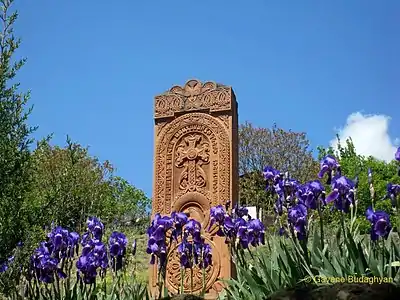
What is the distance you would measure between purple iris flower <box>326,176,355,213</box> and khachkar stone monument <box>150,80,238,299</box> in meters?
4.80

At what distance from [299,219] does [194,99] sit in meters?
5.81

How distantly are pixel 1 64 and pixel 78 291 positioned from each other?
11.0ft

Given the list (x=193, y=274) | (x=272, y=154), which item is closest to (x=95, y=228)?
(x=193, y=274)

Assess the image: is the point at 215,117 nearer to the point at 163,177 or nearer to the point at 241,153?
the point at 163,177

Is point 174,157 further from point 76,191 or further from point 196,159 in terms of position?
point 76,191

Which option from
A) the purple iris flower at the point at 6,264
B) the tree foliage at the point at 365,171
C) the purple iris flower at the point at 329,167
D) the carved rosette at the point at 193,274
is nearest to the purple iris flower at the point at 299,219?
the purple iris flower at the point at 329,167

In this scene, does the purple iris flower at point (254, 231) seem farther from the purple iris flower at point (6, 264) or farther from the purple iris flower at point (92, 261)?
the purple iris flower at point (6, 264)

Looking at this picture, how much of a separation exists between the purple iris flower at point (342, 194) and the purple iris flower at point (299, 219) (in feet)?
0.85

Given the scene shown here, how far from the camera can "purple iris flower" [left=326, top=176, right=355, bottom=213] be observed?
5285 mm

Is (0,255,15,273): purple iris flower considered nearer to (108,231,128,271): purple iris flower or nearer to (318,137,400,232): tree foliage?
(108,231,128,271): purple iris flower

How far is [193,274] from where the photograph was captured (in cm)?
1012

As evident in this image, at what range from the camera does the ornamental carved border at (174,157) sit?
1022 centimetres

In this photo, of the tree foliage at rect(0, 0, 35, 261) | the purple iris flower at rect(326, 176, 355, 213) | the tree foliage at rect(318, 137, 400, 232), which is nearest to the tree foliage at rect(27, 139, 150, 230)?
the tree foliage at rect(0, 0, 35, 261)

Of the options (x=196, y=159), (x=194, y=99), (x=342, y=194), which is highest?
(x=194, y=99)
